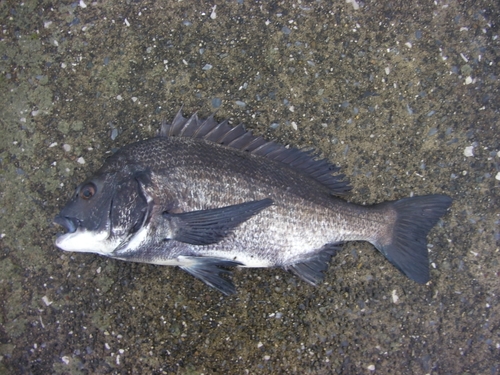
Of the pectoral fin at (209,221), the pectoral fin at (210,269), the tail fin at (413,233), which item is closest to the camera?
the pectoral fin at (209,221)

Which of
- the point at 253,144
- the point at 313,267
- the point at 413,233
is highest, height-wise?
the point at 253,144

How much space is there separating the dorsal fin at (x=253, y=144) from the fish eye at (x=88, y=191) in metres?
0.51

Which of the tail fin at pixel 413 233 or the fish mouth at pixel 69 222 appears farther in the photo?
the tail fin at pixel 413 233

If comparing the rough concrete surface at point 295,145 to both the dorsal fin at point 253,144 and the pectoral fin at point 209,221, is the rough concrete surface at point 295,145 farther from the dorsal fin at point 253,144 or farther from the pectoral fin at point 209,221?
the pectoral fin at point 209,221

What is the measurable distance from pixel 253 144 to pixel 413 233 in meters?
1.18

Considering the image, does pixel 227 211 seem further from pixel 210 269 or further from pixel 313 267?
pixel 313 267

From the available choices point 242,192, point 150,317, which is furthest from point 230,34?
point 150,317

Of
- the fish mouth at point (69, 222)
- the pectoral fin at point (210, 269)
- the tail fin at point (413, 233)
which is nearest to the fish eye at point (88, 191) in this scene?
the fish mouth at point (69, 222)

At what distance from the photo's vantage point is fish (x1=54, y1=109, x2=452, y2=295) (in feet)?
6.94

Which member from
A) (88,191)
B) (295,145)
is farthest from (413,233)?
(88,191)

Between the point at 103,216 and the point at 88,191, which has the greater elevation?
the point at 88,191

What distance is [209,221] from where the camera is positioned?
2.08 metres

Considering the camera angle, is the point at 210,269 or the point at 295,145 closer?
the point at 210,269

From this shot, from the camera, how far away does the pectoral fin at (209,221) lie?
2.07 metres
